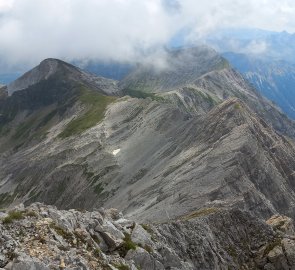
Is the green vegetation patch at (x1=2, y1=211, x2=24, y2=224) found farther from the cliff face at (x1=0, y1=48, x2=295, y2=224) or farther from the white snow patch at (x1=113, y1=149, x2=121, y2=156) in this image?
the white snow patch at (x1=113, y1=149, x2=121, y2=156)

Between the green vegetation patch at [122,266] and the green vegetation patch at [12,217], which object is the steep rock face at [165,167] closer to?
the green vegetation patch at [122,266]

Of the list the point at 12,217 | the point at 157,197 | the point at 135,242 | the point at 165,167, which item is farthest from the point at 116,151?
A: the point at 12,217

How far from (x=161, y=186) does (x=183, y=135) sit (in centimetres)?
3466

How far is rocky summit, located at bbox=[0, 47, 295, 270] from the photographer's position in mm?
35469

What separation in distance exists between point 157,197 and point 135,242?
2677 inches

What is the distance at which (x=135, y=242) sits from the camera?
43875 millimetres

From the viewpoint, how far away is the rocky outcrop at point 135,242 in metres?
31.1

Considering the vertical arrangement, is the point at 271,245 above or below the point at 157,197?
below

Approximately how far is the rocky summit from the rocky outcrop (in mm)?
118

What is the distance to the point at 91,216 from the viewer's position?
43.9m

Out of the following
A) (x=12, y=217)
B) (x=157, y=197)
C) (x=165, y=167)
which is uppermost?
(x=12, y=217)

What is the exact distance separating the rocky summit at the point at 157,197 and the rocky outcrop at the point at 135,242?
0.39ft

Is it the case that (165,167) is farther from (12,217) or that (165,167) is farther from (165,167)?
(12,217)

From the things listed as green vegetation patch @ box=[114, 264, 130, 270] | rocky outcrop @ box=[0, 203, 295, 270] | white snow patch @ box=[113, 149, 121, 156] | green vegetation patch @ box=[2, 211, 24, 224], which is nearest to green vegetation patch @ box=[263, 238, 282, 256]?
rocky outcrop @ box=[0, 203, 295, 270]
